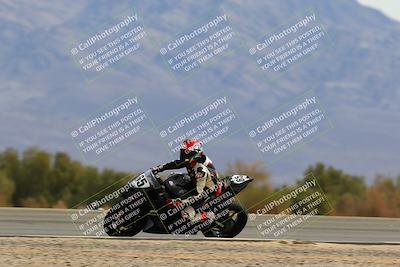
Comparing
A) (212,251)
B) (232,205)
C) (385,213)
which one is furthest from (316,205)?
(212,251)

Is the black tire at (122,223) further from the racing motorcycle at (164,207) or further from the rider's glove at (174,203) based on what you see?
the rider's glove at (174,203)

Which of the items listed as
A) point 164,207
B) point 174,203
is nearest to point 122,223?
point 164,207

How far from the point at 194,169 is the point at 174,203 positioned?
2.23ft

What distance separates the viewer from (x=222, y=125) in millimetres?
22797

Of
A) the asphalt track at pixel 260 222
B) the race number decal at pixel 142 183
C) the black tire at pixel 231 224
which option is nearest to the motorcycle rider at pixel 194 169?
the race number decal at pixel 142 183

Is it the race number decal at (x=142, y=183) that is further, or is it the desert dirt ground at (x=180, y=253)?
the race number decal at (x=142, y=183)

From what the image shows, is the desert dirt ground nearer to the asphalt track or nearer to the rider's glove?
the rider's glove

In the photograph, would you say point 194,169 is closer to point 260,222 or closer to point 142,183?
point 142,183

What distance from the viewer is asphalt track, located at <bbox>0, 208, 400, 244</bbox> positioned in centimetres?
1811

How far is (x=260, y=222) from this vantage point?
71.0 feet

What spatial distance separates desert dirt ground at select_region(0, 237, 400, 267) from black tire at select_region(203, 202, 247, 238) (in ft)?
2.52

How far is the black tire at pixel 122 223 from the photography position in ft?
54.9

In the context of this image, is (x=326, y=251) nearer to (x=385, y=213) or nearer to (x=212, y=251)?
(x=212, y=251)

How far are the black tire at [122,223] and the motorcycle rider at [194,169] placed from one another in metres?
0.56
